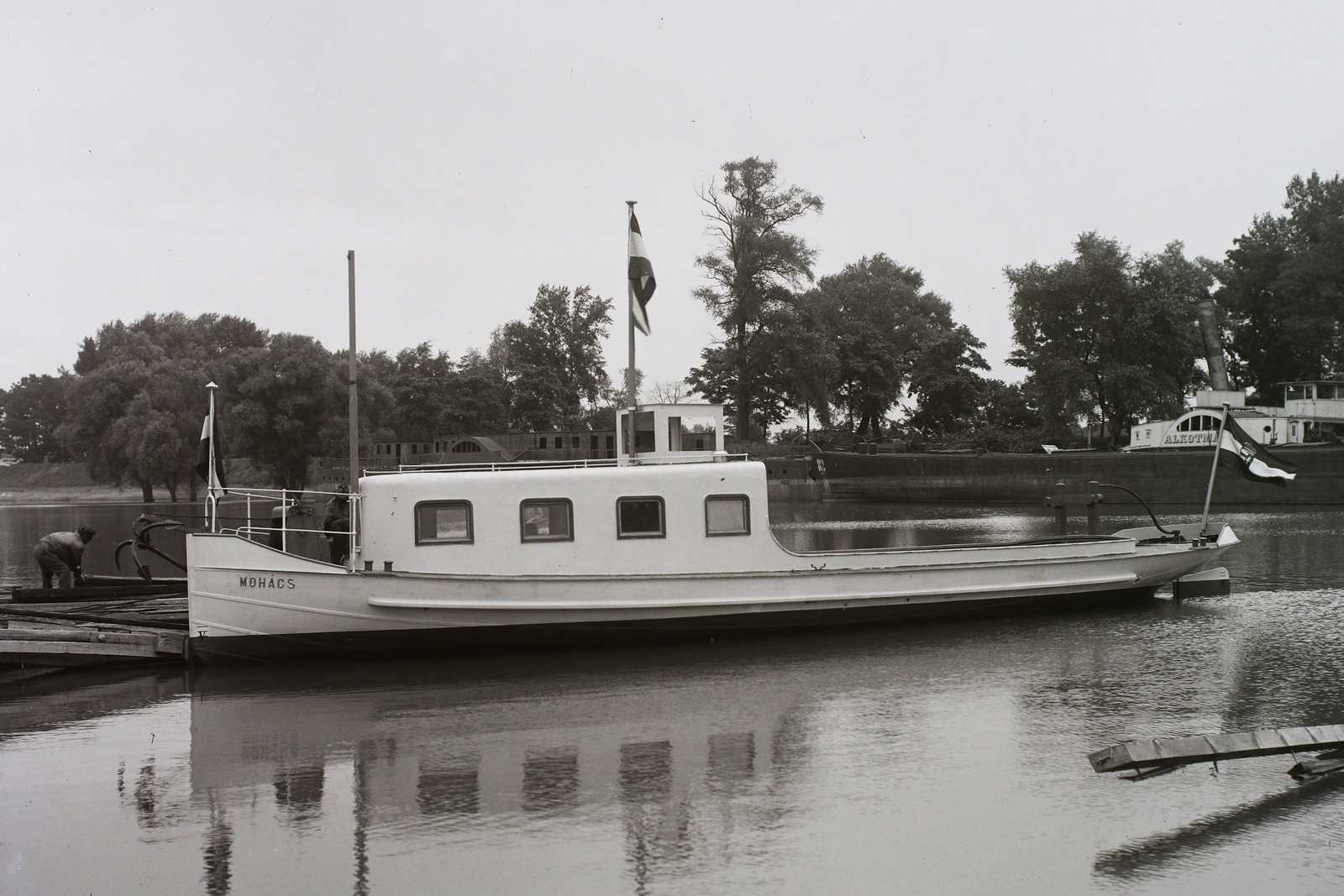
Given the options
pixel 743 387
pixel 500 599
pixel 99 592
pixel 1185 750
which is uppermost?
pixel 743 387

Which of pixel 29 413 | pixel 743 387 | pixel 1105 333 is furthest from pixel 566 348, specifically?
pixel 29 413

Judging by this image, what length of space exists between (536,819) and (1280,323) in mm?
78322

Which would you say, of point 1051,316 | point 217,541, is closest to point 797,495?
point 1051,316

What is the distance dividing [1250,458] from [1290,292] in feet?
189

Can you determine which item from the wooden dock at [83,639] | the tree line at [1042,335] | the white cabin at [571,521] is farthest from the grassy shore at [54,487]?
the white cabin at [571,521]

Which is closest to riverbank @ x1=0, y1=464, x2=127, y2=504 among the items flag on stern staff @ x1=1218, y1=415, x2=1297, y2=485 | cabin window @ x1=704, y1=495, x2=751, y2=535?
cabin window @ x1=704, y1=495, x2=751, y2=535

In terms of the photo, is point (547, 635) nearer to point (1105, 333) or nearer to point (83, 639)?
point (83, 639)

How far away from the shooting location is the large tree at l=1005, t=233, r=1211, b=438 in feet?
205

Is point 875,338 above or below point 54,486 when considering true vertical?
above

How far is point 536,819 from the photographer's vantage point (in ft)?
29.3

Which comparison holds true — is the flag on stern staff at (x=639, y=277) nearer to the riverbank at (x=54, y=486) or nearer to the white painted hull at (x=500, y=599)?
the white painted hull at (x=500, y=599)

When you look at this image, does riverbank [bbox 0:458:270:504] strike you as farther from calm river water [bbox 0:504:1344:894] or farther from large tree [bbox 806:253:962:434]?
calm river water [bbox 0:504:1344:894]

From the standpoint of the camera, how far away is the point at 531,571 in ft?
51.1

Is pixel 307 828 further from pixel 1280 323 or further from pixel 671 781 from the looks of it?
pixel 1280 323
